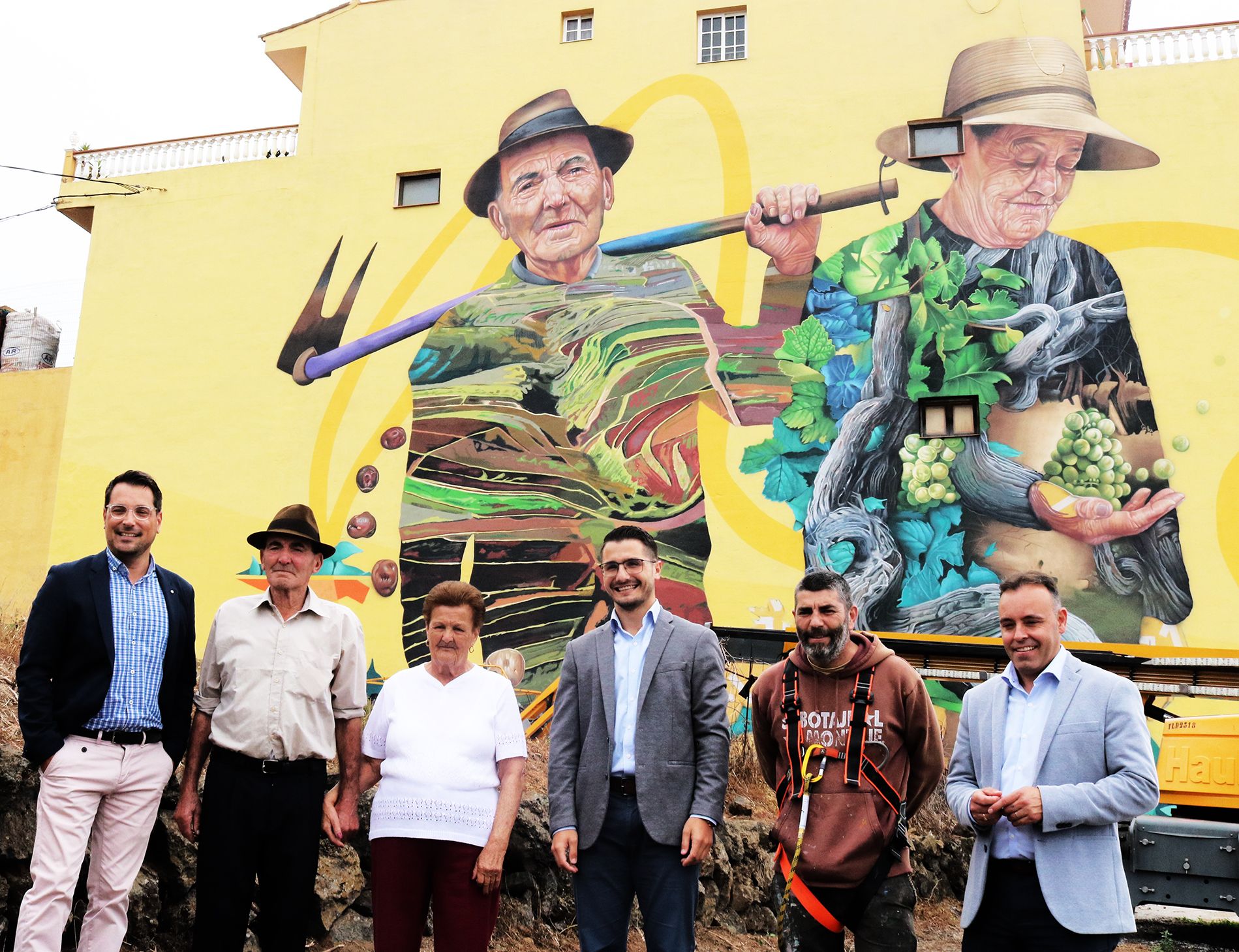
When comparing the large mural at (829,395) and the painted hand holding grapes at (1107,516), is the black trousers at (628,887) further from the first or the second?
the painted hand holding grapes at (1107,516)

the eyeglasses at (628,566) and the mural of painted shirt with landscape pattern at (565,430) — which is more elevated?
the mural of painted shirt with landscape pattern at (565,430)

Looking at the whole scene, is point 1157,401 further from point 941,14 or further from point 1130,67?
point 941,14

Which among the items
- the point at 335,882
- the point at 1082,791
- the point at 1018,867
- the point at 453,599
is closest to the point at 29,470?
the point at 335,882

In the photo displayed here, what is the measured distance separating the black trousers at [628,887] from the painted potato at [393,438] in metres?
12.6

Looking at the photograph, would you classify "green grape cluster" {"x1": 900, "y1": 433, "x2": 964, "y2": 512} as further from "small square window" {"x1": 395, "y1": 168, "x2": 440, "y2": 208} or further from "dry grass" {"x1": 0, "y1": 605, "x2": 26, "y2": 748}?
"dry grass" {"x1": 0, "y1": 605, "x2": 26, "y2": 748}

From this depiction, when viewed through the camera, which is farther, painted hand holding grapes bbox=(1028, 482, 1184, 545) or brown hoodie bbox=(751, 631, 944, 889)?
painted hand holding grapes bbox=(1028, 482, 1184, 545)

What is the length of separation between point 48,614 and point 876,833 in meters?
3.02

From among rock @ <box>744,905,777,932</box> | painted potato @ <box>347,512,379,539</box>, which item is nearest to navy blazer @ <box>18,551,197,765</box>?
rock @ <box>744,905,777,932</box>

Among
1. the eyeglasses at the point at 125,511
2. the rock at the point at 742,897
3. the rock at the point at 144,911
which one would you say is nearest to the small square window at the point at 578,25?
the rock at the point at 742,897

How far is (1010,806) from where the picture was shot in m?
3.56

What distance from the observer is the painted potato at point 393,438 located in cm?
1634

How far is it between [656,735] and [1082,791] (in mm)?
1422

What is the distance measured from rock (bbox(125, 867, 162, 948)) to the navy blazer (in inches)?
46.8

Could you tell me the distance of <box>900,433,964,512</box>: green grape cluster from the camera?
46.2 feet
